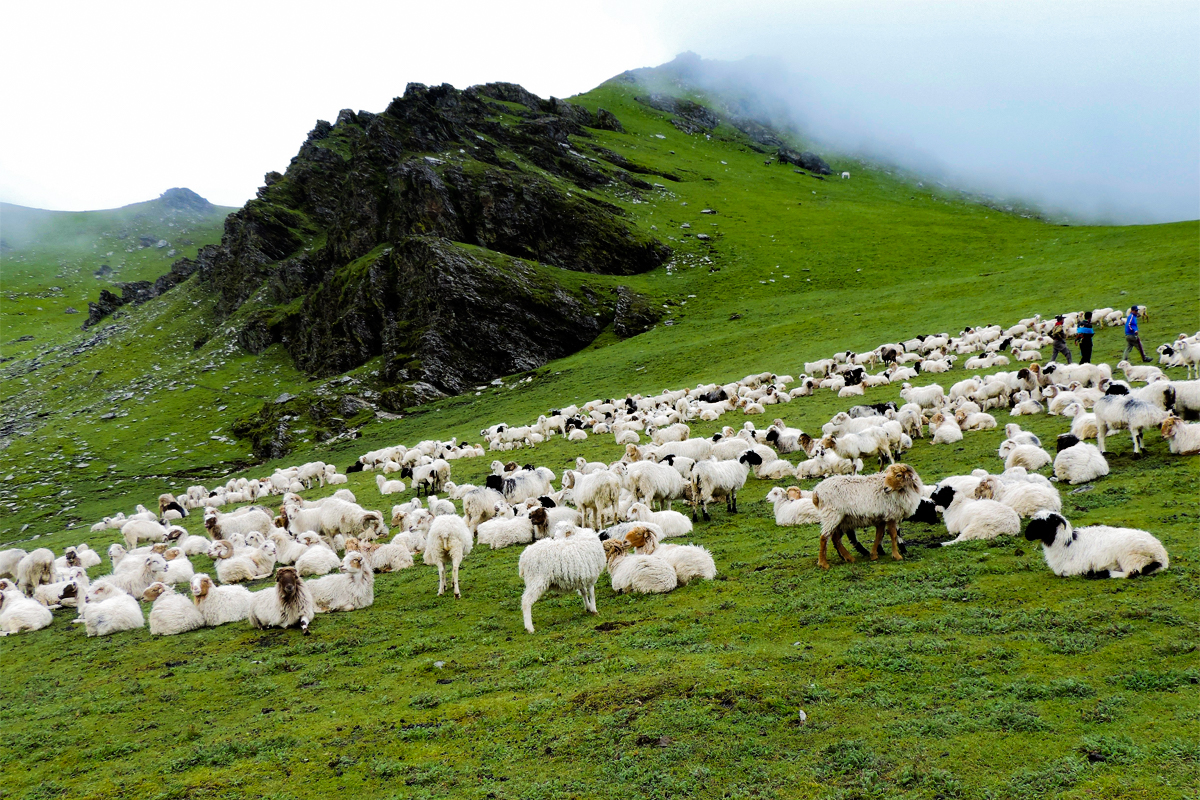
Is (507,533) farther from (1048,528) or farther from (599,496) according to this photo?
(1048,528)

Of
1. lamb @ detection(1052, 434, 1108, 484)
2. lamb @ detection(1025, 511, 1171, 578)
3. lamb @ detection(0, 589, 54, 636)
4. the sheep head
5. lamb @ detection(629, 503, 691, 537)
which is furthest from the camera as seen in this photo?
lamb @ detection(629, 503, 691, 537)

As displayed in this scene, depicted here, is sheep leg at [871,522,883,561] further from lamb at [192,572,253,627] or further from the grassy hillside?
lamb at [192,572,253,627]

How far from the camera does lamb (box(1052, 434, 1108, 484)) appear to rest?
525 inches

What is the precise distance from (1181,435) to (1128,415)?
99 cm

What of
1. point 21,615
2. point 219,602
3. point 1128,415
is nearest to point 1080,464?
point 1128,415

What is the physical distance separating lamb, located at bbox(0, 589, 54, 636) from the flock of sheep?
0.12 ft

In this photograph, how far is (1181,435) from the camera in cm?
1357

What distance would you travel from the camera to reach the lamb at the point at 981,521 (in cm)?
1116

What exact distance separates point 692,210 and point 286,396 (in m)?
64.5

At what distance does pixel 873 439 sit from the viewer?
17.9 m

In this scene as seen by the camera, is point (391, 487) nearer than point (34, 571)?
No

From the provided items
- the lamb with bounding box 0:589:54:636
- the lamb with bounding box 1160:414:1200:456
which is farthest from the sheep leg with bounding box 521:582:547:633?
the lamb with bounding box 1160:414:1200:456

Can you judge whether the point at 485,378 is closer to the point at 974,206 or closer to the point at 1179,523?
the point at 1179,523

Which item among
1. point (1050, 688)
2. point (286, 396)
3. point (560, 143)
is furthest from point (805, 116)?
point (1050, 688)
